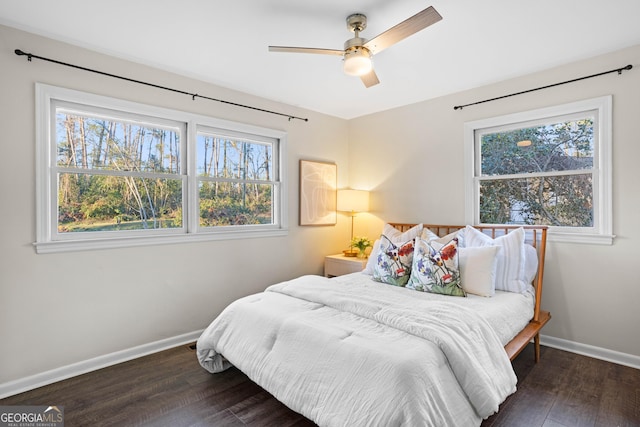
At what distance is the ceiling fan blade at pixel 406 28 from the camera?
181 cm

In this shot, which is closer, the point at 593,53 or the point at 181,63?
the point at 593,53

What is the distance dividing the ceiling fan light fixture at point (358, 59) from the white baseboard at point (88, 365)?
9.21ft

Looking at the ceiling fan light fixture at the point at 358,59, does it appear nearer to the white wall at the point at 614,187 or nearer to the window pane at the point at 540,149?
the white wall at the point at 614,187

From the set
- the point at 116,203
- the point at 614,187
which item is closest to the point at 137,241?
the point at 116,203

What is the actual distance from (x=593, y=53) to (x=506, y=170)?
1.16 meters

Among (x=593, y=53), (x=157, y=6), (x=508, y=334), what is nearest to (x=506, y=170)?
(x=593, y=53)

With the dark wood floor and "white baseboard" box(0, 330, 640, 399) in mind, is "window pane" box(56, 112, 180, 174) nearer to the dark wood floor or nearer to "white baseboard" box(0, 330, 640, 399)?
"white baseboard" box(0, 330, 640, 399)

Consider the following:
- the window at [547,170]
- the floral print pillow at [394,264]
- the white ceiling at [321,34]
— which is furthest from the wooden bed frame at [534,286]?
the white ceiling at [321,34]

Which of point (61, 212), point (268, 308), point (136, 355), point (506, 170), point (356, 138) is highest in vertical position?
point (356, 138)

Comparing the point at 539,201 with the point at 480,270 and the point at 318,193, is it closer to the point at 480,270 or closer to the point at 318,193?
the point at 480,270

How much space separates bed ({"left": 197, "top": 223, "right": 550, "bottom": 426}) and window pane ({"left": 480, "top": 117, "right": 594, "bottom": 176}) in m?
0.68

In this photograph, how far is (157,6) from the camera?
7.06 ft

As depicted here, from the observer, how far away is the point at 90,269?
2719 millimetres

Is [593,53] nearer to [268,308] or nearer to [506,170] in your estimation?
[506,170]
